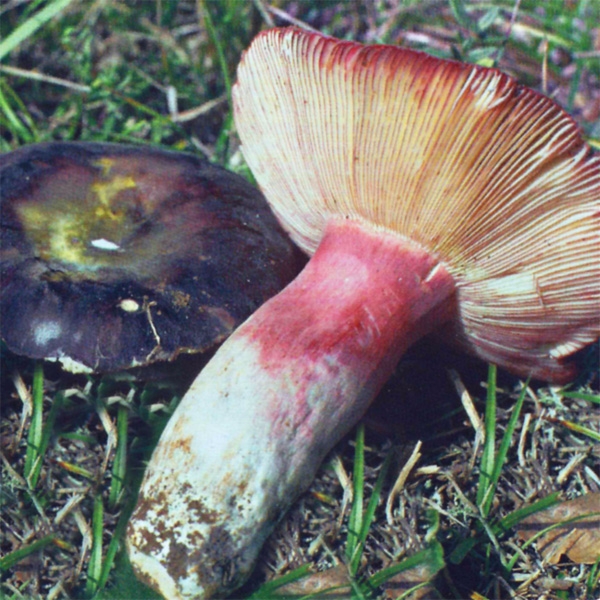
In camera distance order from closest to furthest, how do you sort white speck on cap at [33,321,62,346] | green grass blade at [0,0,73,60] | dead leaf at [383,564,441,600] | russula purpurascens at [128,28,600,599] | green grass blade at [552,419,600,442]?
russula purpurascens at [128,28,600,599] → dead leaf at [383,564,441,600] → white speck on cap at [33,321,62,346] → green grass blade at [552,419,600,442] → green grass blade at [0,0,73,60]

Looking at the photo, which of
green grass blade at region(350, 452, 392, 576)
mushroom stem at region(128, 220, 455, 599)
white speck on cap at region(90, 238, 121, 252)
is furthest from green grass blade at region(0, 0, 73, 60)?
green grass blade at region(350, 452, 392, 576)

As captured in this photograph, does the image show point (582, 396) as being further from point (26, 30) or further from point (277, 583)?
point (26, 30)

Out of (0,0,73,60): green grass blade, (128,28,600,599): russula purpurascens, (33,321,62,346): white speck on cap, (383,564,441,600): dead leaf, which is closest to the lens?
(128,28,600,599): russula purpurascens

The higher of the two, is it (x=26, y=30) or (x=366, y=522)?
(x=26, y=30)

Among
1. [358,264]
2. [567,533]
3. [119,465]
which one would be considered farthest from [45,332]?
[567,533]

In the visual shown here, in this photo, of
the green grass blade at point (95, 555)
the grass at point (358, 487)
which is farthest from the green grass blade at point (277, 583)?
the green grass blade at point (95, 555)

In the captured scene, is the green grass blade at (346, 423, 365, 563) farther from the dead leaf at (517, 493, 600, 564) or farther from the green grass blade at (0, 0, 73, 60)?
the green grass blade at (0, 0, 73, 60)

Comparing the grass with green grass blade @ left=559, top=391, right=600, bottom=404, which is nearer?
the grass

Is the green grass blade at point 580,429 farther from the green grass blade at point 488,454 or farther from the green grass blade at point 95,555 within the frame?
the green grass blade at point 95,555
